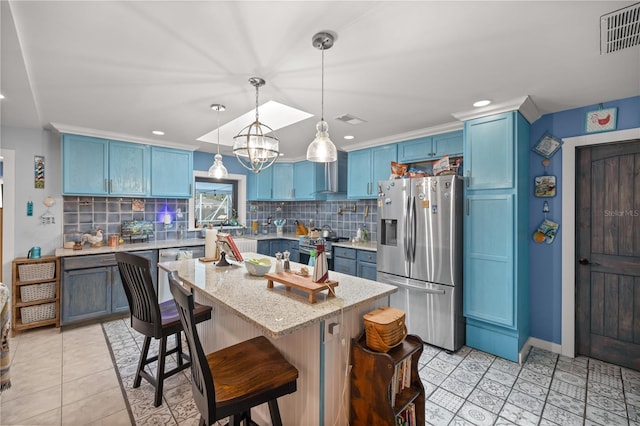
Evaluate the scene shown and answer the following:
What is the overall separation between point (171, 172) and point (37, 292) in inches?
79.6

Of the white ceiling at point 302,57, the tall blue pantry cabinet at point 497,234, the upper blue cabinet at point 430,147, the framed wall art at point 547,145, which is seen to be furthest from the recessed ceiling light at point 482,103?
the framed wall art at point 547,145

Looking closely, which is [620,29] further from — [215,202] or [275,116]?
[215,202]

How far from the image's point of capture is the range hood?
187 inches

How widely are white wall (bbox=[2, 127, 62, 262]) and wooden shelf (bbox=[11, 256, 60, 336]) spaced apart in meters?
0.23

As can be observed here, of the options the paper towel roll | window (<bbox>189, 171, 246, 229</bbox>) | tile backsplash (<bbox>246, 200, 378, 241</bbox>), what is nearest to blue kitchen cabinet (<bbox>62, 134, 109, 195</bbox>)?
window (<bbox>189, 171, 246, 229</bbox>)

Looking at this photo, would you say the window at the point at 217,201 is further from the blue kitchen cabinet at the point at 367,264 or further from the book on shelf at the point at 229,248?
the book on shelf at the point at 229,248

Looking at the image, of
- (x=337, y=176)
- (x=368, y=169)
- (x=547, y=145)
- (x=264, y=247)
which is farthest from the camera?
(x=264, y=247)

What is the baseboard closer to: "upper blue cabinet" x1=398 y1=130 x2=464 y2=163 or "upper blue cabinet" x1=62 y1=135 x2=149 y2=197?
"upper blue cabinet" x1=398 y1=130 x2=464 y2=163

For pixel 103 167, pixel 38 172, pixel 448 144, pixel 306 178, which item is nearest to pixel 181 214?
pixel 103 167

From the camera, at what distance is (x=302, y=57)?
6.04 feet

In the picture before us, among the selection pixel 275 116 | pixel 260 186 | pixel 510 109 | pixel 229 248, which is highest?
pixel 275 116

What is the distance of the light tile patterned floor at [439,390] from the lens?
1937 mm

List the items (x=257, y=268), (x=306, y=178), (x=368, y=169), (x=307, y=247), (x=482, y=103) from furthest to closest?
(x=306, y=178) → (x=307, y=247) → (x=368, y=169) → (x=482, y=103) → (x=257, y=268)

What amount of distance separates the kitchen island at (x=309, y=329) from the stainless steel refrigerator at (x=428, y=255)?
129 cm
